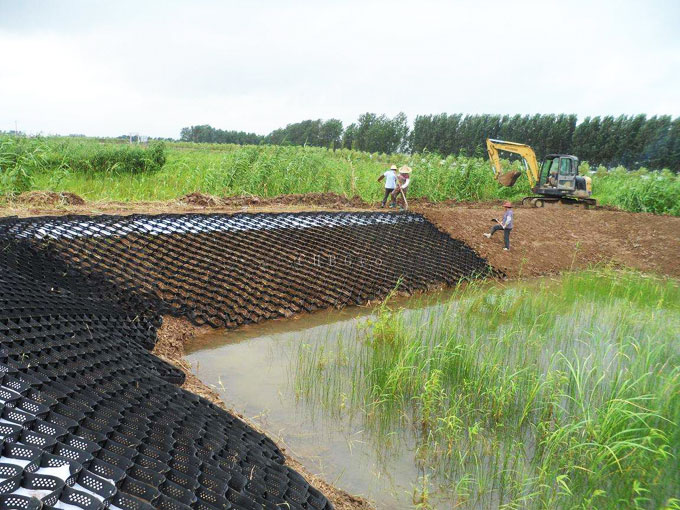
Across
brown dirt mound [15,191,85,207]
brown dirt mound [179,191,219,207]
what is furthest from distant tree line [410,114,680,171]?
brown dirt mound [15,191,85,207]

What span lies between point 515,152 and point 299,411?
576 inches

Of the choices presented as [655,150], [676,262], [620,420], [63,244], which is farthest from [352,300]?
[655,150]

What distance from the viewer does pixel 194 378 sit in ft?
15.4

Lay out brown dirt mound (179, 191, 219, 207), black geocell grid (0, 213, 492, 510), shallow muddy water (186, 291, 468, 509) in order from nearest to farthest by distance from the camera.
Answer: black geocell grid (0, 213, 492, 510) < shallow muddy water (186, 291, 468, 509) < brown dirt mound (179, 191, 219, 207)

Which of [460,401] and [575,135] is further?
[575,135]

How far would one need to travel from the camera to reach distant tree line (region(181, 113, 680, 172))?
3772 cm

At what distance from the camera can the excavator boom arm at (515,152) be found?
16062 mm

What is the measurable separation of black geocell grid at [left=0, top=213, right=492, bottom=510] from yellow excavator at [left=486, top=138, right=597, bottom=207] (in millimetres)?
7021

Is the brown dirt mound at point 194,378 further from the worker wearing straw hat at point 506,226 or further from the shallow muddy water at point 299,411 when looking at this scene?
the worker wearing straw hat at point 506,226

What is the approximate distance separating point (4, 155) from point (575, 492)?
34.0ft

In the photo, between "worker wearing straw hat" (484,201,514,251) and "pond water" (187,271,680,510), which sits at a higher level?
"worker wearing straw hat" (484,201,514,251)

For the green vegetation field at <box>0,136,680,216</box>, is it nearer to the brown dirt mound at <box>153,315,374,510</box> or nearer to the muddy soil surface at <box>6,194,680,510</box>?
the muddy soil surface at <box>6,194,680,510</box>

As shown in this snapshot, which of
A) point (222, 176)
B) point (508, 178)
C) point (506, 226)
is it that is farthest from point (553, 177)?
point (222, 176)

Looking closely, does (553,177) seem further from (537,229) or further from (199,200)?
(199,200)
